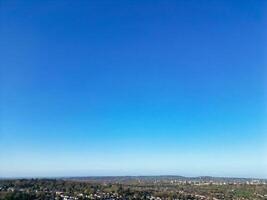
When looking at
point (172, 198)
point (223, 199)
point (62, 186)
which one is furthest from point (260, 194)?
point (62, 186)

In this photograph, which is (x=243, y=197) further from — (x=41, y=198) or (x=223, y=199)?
(x=41, y=198)

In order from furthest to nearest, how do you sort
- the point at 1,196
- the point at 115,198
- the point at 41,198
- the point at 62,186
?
the point at 62,186 → the point at 115,198 → the point at 41,198 → the point at 1,196

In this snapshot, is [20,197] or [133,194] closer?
[20,197]

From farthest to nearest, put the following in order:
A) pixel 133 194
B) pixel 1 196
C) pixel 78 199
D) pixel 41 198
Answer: pixel 133 194 → pixel 78 199 → pixel 41 198 → pixel 1 196

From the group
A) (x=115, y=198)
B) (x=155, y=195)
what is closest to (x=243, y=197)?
(x=155, y=195)

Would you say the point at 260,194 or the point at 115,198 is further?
the point at 260,194

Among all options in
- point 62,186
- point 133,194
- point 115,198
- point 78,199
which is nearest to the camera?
point 78,199

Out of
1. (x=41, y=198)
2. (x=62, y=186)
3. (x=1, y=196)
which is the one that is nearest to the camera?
(x=1, y=196)

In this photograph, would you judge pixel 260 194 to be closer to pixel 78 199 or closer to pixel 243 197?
pixel 243 197
